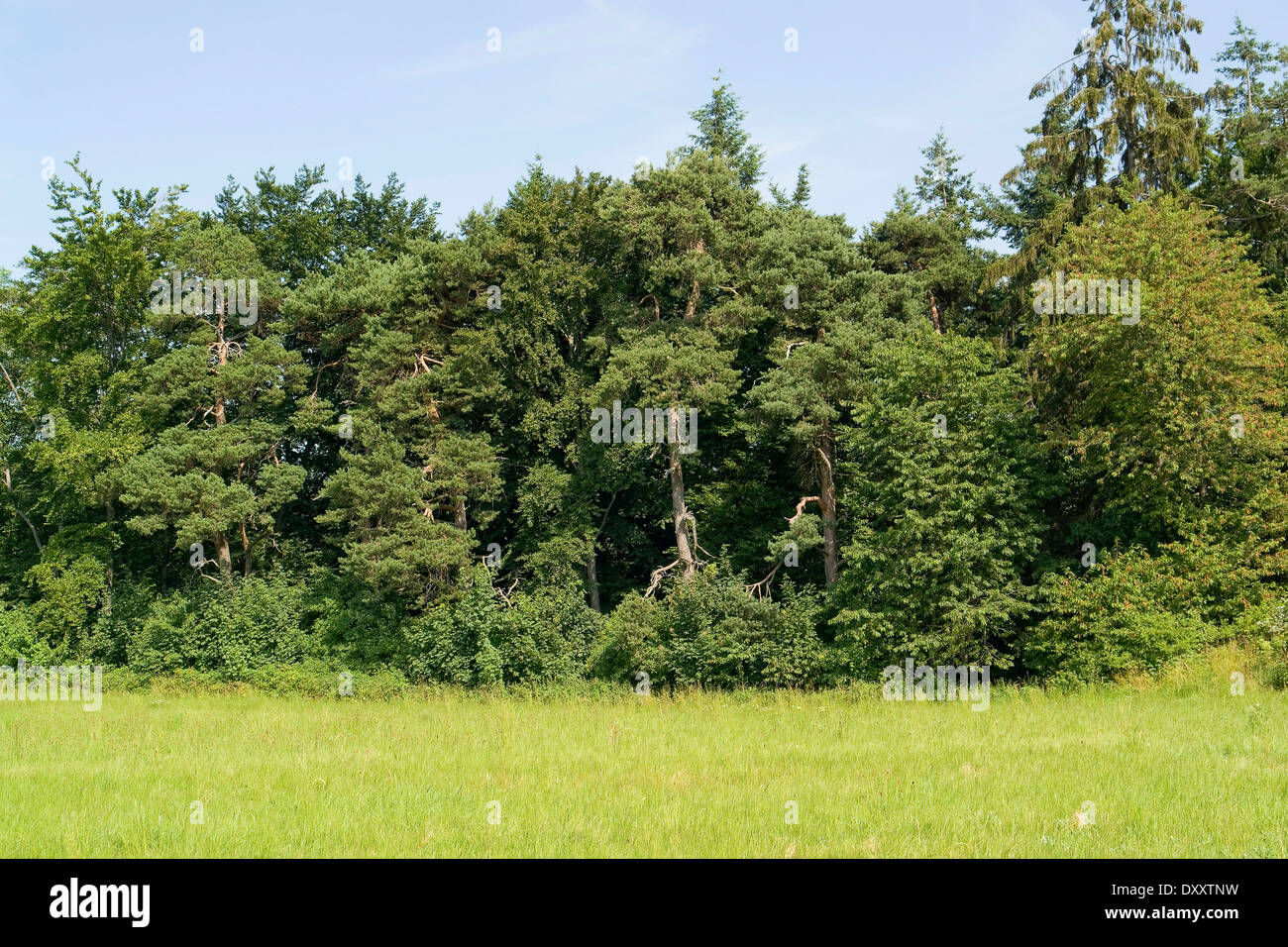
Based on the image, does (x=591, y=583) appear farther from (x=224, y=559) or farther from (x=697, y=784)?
(x=697, y=784)

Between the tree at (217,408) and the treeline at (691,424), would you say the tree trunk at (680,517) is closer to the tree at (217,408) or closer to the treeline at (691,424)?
the treeline at (691,424)

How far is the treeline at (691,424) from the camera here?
2286 cm

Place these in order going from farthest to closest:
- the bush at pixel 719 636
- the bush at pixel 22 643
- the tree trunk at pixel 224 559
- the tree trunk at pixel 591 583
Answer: the bush at pixel 22 643, the tree trunk at pixel 224 559, the tree trunk at pixel 591 583, the bush at pixel 719 636

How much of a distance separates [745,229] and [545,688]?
16.2 meters

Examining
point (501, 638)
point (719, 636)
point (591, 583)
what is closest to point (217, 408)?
point (501, 638)

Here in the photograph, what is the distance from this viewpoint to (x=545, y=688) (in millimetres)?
29328

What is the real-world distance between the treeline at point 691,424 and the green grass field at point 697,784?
6303 mm

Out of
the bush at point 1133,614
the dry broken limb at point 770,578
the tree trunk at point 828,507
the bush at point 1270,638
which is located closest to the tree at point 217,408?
the dry broken limb at point 770,578

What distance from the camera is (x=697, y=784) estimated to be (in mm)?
11688

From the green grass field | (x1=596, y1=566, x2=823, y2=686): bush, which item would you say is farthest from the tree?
the green grass field

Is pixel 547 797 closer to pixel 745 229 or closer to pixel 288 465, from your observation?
pixel 745 229

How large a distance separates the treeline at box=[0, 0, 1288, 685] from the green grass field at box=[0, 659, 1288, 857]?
20.7 feet

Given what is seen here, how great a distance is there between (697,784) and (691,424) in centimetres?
1933

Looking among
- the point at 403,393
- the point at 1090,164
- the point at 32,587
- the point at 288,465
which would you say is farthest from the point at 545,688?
the point at 32,587
